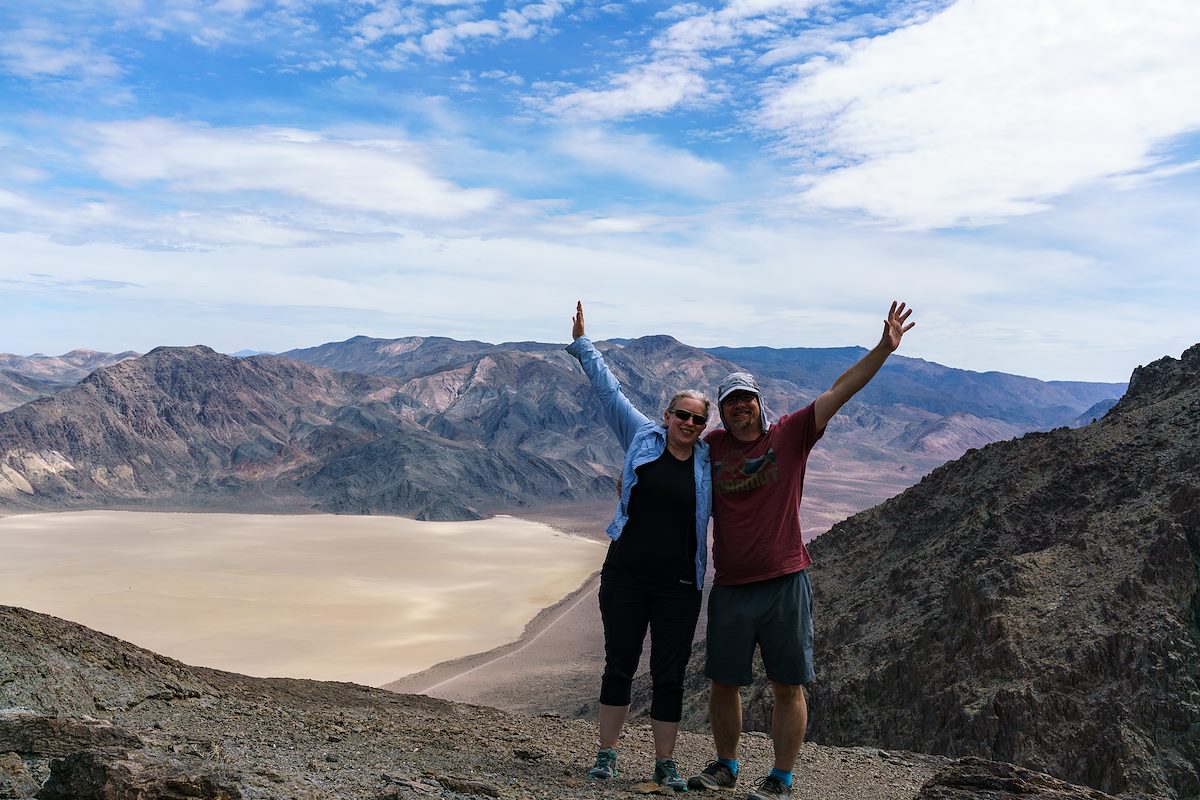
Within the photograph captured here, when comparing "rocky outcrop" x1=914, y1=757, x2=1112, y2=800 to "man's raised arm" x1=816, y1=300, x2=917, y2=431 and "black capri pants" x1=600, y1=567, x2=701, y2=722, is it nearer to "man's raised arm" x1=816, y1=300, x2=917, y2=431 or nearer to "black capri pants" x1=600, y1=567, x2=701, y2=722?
"black capri pants" x1=600, y1=567, x2=701, y2=722

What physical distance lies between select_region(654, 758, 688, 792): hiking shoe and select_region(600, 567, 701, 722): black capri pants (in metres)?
0.20

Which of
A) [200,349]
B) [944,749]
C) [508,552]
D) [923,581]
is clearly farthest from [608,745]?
[200,349]

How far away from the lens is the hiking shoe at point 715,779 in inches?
171

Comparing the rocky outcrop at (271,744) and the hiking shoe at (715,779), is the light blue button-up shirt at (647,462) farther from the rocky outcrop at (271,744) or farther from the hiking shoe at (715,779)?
the rocky outcrop at (271,744)

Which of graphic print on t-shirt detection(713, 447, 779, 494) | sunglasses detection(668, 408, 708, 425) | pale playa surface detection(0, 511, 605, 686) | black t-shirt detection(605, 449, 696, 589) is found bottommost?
pale playa surface detection(0, 511, 605, 686)

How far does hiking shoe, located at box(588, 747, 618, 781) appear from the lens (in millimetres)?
4438

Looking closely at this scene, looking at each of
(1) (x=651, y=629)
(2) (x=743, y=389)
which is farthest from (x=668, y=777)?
(2) (x=743, y=389)

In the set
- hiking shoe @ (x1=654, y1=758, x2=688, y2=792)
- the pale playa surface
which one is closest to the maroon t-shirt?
hiking shoe @ (x1=654, y1=758, x2=688, y2=792)

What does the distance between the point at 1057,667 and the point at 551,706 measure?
1264 cm

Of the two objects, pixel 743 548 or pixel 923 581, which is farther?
pixel 923 581

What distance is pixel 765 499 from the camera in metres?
4.06

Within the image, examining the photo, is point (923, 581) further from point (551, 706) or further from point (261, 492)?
point (261, 492)

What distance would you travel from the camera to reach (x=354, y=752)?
190 inches

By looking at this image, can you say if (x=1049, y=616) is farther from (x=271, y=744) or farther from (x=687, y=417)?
(x=271, y=744)
